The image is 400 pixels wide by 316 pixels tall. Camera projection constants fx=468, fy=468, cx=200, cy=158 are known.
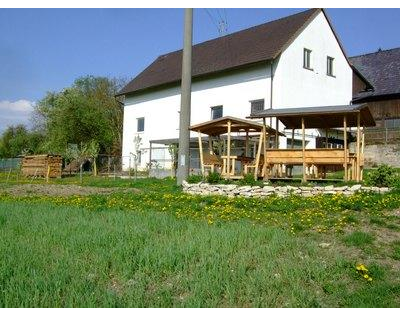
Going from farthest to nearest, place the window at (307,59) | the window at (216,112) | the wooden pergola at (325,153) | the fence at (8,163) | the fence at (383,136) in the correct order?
the fence at (8,163)
the window at (216,112)
the window at (307,59)
the fence at (383,136)
the wooden pergola at (325,153)

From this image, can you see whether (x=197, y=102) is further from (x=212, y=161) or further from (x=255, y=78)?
(x=212, y=161)

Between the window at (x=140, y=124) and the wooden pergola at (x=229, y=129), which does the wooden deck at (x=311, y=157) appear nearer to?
the wooden pergola at (x=229, y=129)

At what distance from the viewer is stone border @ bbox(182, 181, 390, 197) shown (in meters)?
12.1

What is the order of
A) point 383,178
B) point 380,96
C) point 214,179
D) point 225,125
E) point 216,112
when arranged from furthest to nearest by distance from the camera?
point 380,96, point 216,112, point 225,125, point 214,179, point 383,178

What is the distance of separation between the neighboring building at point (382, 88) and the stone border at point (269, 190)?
904 inches

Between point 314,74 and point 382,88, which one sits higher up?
point 314,74

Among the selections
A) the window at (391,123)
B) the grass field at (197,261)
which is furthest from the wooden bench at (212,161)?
the window at (391,123)

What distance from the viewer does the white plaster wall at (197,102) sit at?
101ft

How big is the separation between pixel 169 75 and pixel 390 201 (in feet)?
101

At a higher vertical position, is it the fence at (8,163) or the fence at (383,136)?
the fence at (383,136)

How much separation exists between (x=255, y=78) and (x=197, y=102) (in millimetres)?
6036

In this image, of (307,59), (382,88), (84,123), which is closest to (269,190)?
(307,59)

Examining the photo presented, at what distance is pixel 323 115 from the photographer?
16938 mm
